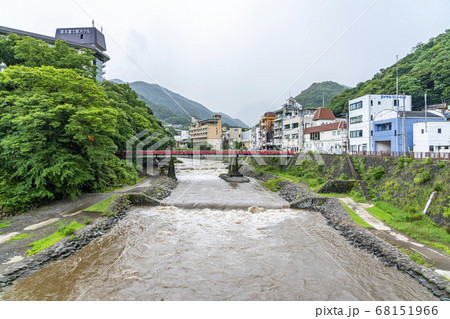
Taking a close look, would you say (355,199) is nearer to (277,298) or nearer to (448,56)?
(277,298)

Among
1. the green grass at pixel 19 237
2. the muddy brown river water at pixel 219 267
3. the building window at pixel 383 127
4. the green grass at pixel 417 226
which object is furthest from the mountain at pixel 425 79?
the green grass at pixel 19 237

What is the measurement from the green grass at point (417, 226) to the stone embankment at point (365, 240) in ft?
6.88

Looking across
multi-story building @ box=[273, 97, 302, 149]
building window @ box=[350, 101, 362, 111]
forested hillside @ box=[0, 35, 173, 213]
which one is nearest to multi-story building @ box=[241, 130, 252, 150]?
multi-story building @ box=[273, 97, 302, 149]

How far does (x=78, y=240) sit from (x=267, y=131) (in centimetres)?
6776

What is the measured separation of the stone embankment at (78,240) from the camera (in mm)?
11109

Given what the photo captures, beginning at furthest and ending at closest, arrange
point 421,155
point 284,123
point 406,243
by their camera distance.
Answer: point 284,123 < point 421,155 < point 406,243

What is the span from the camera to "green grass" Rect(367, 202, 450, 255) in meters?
14.0

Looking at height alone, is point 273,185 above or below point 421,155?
below

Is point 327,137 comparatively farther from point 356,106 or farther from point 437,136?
point 437,136

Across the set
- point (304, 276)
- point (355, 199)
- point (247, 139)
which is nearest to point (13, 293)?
point (304, 276)

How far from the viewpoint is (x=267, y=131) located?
77938 millimetres

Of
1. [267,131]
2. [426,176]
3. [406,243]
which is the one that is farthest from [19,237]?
[267,131]

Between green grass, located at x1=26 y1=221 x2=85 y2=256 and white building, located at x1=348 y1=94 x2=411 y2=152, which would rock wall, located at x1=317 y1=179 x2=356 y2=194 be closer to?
white building, located at x1=348 y1=94 x2=411 y2=152

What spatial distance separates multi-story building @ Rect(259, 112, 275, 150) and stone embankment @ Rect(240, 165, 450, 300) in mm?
47961
